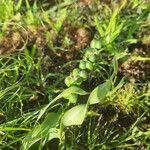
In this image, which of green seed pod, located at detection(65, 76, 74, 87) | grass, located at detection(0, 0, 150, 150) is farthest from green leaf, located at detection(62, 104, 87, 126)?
green seed pod, located at detection(65, 76, 74, 87)

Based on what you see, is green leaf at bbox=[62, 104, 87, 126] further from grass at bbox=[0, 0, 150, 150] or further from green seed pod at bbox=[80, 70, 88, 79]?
green seed pod at bbox=[80, 70, 88, 79]

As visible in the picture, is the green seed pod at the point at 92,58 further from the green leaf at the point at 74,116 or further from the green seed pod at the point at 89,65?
the green leaf at the point at 74,116

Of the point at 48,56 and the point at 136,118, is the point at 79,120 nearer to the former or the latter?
the point at 136,118

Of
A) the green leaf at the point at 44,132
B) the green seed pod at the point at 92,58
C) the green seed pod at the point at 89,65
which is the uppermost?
the green seed pod at the point at 92,58

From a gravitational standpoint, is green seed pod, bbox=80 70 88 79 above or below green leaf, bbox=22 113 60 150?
above

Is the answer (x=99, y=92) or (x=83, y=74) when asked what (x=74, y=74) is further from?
(x=99, y=92)

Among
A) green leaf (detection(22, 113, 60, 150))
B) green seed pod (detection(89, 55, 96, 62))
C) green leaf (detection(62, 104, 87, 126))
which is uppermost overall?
green seed pod (detection(89, 55, 96, 62))

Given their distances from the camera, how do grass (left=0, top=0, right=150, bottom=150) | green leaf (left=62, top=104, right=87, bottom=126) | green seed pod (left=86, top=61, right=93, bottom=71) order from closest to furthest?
green leaf (left=62, top=104, right=87, bottom=126), grass (left=0, top=0, right=150, bottom=150), green seed pod (left=86, top=61, right=93, bottom=71)

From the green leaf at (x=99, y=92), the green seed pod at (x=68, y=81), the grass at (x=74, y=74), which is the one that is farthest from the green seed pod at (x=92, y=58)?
the green leaf at (x=99, y=92)

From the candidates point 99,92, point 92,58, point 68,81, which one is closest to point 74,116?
point 99,92
